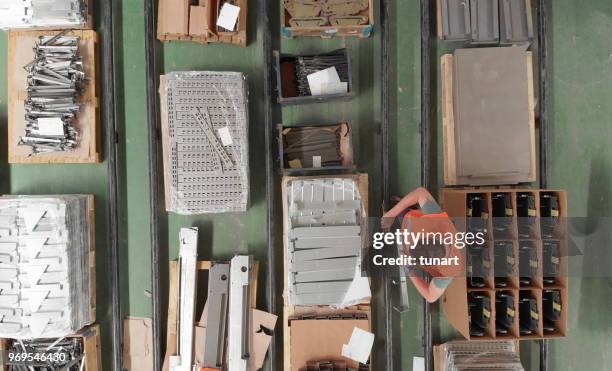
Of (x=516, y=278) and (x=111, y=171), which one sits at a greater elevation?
(x=111, y=171)

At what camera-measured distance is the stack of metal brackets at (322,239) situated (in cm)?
321

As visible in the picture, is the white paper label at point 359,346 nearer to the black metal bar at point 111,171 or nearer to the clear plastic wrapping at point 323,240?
the clear plastic wrapping at point 323,240

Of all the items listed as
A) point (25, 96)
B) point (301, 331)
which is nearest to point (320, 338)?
point (301, 331)

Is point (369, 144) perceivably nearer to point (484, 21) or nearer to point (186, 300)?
point (484, 21)

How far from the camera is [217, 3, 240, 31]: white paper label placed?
3.40 meters

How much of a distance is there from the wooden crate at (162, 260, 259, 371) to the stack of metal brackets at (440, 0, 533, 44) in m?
2.38

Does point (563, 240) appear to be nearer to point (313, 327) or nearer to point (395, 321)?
point (395, 321)

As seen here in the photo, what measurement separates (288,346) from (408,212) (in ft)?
4.36

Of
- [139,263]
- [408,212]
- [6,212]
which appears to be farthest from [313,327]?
[6,212]

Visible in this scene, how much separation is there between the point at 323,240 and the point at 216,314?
1005mm

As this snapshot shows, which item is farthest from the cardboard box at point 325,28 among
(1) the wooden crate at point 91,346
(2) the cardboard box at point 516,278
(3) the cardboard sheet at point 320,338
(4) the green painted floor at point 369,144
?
(1) the wooden crate at point 91,346

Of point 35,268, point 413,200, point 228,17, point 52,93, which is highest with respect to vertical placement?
point 228,17

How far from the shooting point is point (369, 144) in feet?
12.1

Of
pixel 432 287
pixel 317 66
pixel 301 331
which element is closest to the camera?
pixel 432 287
